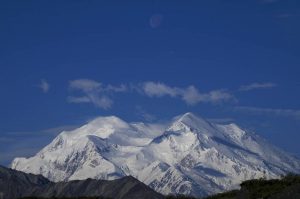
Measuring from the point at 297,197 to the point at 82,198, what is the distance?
135 feet

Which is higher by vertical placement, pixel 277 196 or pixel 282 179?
pixel 282 179

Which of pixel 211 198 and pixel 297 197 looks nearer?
pixel 297 197

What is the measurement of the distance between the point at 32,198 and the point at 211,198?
2850 cm

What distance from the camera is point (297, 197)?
45.8 m

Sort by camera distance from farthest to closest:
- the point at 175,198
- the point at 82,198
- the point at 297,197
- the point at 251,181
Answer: the point at 82,198 < the point at 175,198 < the point at 251,181 < the point at 297,197

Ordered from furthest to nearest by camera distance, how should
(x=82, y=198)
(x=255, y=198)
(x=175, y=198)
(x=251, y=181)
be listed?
(x=82, y=198) → (x=175, y=198) → (x=251, y=181) → (x=255, y=198)

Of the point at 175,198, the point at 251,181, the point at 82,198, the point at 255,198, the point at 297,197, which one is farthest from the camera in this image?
the point at 82,198

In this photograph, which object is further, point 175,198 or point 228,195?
point 175,198

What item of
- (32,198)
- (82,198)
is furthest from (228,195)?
(32,198)

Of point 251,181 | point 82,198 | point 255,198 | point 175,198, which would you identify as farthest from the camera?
point 82,198

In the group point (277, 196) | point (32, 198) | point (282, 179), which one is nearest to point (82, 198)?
point (32, 198)

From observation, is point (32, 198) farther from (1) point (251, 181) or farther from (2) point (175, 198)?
(1) point (251, 181)

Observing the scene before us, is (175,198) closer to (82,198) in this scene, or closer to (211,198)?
(211,198)

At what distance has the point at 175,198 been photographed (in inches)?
2842
